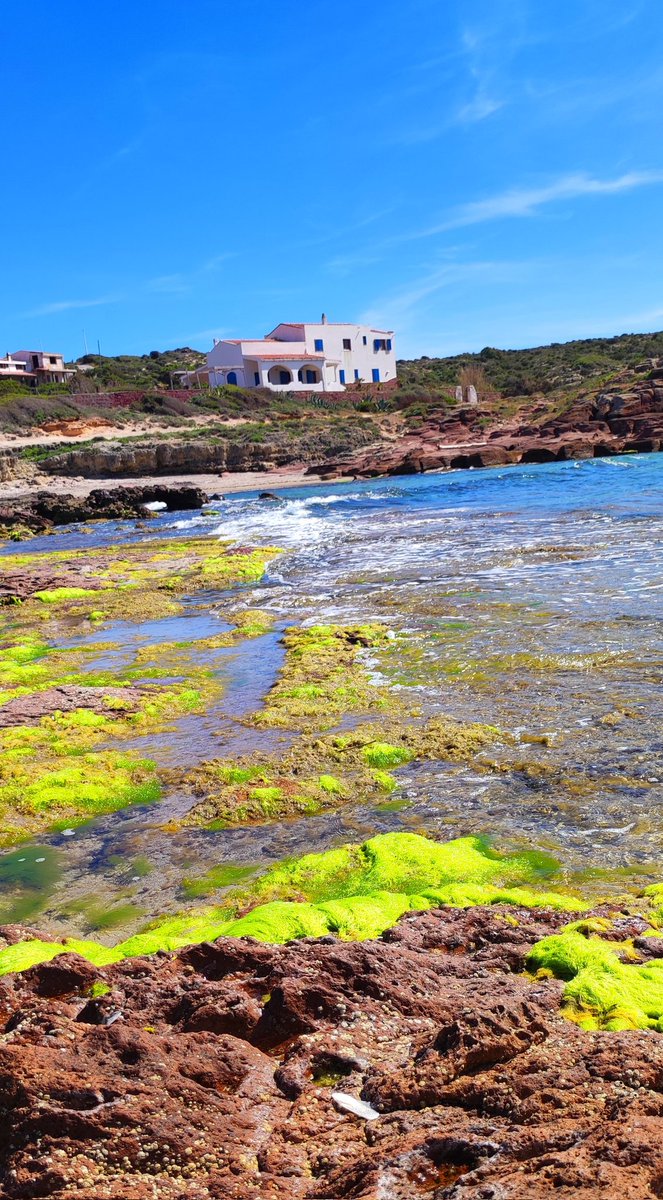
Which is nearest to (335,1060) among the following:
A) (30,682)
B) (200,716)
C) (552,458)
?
(200,716)

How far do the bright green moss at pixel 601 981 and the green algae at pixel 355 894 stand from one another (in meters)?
0.78

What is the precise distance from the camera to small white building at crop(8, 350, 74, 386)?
267 ft

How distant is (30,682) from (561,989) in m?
8.22

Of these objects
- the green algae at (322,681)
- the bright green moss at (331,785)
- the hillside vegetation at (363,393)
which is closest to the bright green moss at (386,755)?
the bright green moss at (331,785)

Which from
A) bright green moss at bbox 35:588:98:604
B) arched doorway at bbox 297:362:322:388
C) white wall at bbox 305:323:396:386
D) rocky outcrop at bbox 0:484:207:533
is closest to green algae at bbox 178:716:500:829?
bright green moss at bbox 35:588:98:604

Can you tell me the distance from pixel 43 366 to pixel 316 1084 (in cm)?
9008

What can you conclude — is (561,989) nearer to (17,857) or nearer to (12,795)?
(17,857)

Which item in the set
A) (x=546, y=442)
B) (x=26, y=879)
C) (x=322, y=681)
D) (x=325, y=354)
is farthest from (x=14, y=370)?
(x=26, y=879)

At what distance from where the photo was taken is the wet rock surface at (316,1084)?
2104mm

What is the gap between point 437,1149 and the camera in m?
2.19

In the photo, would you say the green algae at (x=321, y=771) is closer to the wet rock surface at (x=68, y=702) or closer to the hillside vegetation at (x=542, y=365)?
the wet rock surface at (x=68, y=702)

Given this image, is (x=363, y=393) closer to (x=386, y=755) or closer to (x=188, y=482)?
(x=188, y=482)

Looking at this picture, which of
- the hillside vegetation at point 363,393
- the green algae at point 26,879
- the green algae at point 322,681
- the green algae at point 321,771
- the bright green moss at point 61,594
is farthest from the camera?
the hillside vegetation at point 363,393

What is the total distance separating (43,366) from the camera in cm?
8362
